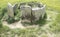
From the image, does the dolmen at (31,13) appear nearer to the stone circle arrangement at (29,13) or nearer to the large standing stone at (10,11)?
the stone circle arrangement at (29,13)

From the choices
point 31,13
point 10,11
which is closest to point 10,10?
point 10,11

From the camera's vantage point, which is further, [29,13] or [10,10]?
[10,10]

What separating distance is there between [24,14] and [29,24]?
2.84 feet

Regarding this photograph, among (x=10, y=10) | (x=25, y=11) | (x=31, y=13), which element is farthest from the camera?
(x=10, y=10)

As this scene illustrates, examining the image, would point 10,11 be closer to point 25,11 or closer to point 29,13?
point 25,11

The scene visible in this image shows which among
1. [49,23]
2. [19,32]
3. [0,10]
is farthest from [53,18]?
[0,10]

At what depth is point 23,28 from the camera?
14.1 metres

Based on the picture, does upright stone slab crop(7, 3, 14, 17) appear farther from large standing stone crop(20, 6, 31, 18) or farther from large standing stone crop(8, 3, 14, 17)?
large standing stone crop(20, 6, 31, 18)

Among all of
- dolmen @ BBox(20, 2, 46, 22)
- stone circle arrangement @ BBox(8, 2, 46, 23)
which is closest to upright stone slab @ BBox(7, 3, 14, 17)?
stone circle arrangement @ BBox(8, 2, 46, 23)

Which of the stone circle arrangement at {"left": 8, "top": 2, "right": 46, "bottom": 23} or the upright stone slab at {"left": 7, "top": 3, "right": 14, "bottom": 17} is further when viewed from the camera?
the upright stone slab at {"left": 7, "top": 3, "right": 14, "bottom": 17}

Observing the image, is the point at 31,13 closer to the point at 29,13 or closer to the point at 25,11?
the point at 29,13

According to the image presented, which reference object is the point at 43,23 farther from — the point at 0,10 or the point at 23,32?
the point at 0,10

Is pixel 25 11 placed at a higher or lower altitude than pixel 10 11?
higher

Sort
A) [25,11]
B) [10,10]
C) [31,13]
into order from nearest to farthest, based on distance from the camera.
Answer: [25,11], [31,13], [10,10]
